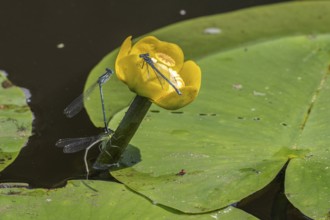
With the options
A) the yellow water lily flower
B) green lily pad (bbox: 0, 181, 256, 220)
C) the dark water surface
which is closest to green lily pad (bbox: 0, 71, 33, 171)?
→ the dark water surface

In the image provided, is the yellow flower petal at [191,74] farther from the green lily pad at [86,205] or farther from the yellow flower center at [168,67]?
the green lily pad at [86,205]

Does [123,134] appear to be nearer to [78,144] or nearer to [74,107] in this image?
[78,144]

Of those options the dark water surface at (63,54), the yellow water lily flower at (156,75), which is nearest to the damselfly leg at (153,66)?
the yellow water lily flower at (156,75)

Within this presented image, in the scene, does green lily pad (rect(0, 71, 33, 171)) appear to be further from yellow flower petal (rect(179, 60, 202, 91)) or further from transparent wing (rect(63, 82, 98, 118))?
yellow flower petal (rect(179, 60, 202, 91))

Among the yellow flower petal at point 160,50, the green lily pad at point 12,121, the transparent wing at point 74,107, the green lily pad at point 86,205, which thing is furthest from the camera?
the transparent wing at point 74,107

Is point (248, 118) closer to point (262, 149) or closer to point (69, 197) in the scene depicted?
point (262, 149)

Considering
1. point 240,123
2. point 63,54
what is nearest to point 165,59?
point 240,123
